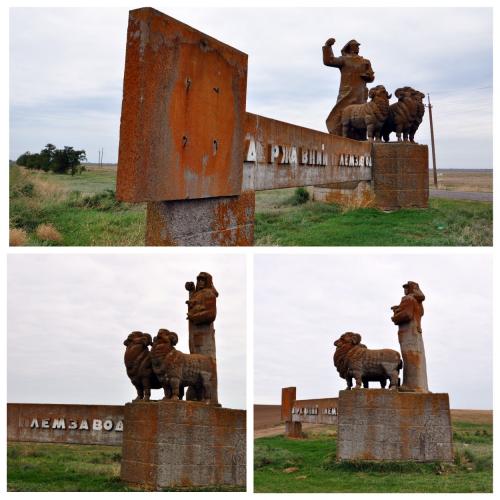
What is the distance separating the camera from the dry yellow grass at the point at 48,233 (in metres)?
13.7

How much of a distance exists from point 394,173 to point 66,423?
37.4 feet

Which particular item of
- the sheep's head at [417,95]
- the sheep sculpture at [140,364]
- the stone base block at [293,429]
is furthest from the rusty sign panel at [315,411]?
the sheep sculpture at [140,364]

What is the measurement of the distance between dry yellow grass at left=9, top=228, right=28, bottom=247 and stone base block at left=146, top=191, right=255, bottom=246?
14.8 feet

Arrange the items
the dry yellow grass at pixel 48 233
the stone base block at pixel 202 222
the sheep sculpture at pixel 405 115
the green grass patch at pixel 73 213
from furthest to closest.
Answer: the sheep sculpture at pixel 405 115, the green grass patch at pixel 73 213, the dry yellow grass at pixel 48 233, the stone base block at pixel 202 222

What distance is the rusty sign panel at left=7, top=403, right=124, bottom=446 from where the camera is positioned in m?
11.8

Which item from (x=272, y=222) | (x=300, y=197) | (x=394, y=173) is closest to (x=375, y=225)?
(x=272, y=222)

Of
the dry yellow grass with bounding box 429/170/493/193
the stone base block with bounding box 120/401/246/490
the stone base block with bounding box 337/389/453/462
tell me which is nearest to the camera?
the stone base block with bounding box 120/401/246/490

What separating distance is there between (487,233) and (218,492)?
9318 millimetres

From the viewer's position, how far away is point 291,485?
10773 mm

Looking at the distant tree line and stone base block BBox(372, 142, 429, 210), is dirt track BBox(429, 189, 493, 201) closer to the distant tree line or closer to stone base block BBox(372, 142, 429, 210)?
stone base block BBox(372, 142, 429, 210)

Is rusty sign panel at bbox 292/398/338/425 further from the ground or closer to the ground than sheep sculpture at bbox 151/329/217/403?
closer to the ground

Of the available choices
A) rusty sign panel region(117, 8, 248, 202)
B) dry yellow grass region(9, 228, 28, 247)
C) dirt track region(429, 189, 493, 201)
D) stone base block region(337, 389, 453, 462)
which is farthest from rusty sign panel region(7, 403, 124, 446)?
dirt track region(429, 189, 493, 201)

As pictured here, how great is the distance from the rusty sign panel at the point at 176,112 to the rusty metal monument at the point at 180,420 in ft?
10.3

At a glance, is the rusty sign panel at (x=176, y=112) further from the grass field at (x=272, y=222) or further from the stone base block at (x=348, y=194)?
the stone base block at (x=348, y=194)
